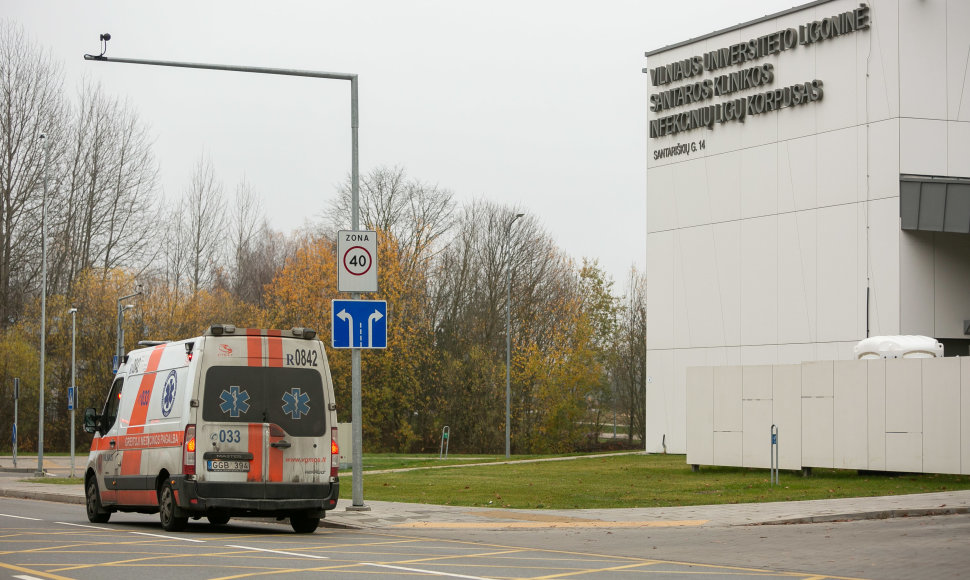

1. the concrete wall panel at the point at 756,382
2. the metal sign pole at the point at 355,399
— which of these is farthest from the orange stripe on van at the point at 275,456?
the concrete wall panel at the point at 756,382

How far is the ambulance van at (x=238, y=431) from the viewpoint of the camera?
15.3 m

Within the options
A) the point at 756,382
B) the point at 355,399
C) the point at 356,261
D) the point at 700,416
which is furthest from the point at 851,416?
the point at 356,261

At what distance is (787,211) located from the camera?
40.8 m

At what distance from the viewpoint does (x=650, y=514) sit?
1906 centimetres

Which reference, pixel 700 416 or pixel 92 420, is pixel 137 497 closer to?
pixel 92 420

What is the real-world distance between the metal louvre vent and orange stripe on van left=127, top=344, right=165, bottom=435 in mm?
27280

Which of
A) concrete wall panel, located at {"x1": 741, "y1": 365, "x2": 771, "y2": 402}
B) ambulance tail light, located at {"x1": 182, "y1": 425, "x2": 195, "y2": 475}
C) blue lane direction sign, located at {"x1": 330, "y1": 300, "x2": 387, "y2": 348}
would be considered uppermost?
blue lane direction sign, located at {"x1": 330, "y1": 300, "x2": 387, "y2": 348}

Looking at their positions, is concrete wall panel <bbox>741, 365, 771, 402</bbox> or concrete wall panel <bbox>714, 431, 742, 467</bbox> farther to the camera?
concrete wall panel <bbox>714, 431, 742, 467</bbox>

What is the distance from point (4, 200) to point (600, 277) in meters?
32.8

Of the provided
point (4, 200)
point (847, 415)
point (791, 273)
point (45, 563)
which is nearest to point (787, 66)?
point (791, 273)

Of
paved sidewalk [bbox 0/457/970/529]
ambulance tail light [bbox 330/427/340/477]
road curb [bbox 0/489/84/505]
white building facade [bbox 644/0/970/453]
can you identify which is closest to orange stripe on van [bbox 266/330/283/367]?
ambulance tail light [bbox 330/427/340/477]

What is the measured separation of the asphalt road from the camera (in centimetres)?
1138

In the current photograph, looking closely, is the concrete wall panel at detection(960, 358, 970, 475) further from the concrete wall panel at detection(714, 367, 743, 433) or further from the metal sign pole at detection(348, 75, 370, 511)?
the metal sign pole at detection(348, 75, 370, 511)

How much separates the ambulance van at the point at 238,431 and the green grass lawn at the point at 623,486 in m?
5.80
